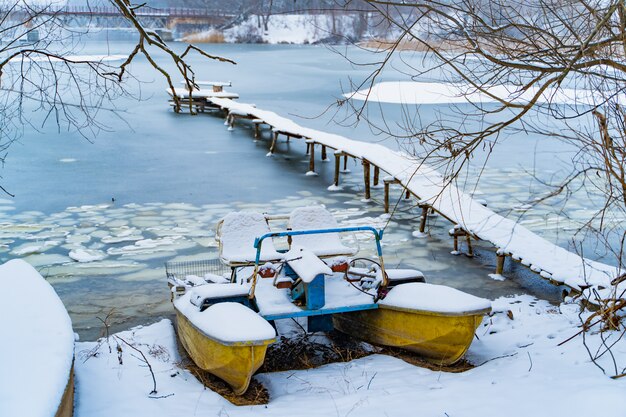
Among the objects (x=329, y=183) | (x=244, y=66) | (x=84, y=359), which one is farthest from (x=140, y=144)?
(x=244, y=66)

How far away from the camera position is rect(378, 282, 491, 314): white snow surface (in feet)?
17.9

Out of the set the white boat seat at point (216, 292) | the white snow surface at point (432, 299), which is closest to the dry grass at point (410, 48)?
the white snow surface at point (432, 299)

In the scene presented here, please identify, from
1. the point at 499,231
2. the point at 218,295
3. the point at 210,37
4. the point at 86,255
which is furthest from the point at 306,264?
the point at 210,37

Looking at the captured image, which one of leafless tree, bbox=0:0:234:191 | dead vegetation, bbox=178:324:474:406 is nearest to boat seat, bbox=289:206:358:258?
dead vegetation, bbox=178:324:474:406

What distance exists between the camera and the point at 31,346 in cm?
493

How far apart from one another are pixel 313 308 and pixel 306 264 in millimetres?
375

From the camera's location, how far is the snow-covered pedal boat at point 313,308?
516 centimetres

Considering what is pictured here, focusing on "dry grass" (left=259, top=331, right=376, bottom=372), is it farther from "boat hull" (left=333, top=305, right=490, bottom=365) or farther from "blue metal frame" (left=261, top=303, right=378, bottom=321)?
"blue metal frame" (left=261, top=303, right=378, bottom=321)

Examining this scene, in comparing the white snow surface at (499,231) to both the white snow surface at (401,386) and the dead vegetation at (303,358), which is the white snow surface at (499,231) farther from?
the dead vegetation at (303,358)

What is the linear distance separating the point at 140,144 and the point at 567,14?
49.7 ft

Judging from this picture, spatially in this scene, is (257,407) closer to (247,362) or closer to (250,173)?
(247,362)

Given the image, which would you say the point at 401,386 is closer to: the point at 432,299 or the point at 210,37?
the point at 432,299

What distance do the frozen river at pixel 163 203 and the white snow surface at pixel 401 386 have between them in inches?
64.2

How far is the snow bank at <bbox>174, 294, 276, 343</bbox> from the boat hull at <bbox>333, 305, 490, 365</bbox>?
1191 mm
